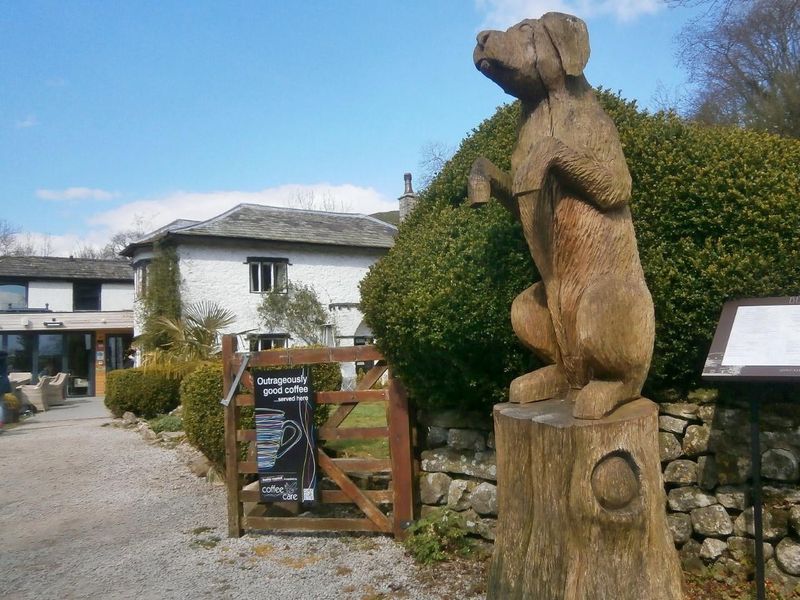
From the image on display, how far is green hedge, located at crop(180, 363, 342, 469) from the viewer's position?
27.3ft

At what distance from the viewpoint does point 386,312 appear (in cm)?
496

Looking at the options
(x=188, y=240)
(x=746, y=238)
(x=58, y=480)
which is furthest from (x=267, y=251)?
(x=746, y=238)

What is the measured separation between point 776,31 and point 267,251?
14.9 meters

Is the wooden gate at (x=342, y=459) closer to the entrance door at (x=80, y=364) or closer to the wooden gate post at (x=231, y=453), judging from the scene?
the wooden gate post at (x=231, y=453)

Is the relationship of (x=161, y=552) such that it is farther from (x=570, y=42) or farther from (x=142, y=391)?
(x=142, y=391)

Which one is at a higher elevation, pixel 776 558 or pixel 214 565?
pixel 776 558

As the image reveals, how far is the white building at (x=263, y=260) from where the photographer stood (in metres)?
18.7

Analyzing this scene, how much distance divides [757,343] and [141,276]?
775 inches

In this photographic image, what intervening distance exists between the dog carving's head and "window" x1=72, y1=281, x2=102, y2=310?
26.5 m

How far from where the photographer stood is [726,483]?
13.2ft

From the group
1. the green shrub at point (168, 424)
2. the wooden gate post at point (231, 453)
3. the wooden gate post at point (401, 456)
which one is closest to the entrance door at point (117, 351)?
the green shrub at point (168, 424)

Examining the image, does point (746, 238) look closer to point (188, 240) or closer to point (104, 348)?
point (188, 240)

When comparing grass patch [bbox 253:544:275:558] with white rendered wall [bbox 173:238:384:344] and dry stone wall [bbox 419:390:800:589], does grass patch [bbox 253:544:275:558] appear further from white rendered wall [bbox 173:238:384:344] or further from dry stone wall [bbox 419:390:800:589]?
white rendered wall [bbox 173:238:384:344]

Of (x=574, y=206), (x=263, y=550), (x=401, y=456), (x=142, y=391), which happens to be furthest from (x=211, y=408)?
(x=142, y=391)
